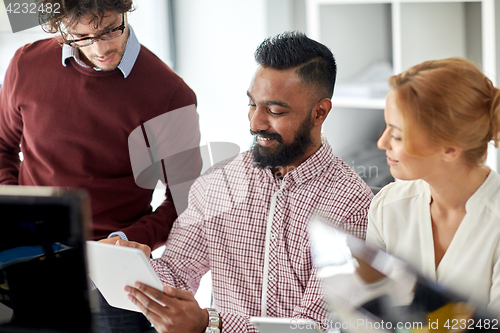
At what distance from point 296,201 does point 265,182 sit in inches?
4.6

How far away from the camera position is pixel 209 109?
2844mm

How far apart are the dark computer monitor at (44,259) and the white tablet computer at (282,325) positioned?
0.33 meters

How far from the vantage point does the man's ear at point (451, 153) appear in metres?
1.00

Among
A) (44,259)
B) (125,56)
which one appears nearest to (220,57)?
(125,56)

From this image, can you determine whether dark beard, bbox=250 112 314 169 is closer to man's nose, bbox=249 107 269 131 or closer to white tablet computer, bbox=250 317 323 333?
man's nose, bbox=249 107 269 131

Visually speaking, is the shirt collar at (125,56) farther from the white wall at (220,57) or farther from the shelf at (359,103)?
the shelf at (359,103)

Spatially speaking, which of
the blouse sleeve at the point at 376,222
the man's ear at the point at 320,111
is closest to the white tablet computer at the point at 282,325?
the blouse sleeve at the point at 376,222

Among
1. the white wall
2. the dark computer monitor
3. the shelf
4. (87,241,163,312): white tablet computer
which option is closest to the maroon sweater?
(87,241,163,312): white tablet computer

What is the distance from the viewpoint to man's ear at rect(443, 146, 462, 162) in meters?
1.00

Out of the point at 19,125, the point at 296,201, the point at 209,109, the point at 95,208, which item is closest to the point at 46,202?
the point at 296,201

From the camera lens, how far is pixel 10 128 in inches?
67.1

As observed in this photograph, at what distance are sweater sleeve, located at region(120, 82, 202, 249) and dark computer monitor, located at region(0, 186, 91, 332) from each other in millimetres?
863

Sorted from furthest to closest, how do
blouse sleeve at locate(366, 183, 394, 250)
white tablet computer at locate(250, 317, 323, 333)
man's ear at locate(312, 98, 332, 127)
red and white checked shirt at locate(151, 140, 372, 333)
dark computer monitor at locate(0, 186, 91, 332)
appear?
man's ear at locate(312, 98, 332, 127) → red and white checked shirt at locate(151, 140, 372, 333) → blouse sleeve at locate(366, 183, 394, 250) → white tablet computer at locate(250, 317, 323, 333) → dark computer monitor at locate(0, 186, 91, 332)

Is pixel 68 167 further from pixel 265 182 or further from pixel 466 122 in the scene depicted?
→ pixel 466 122
